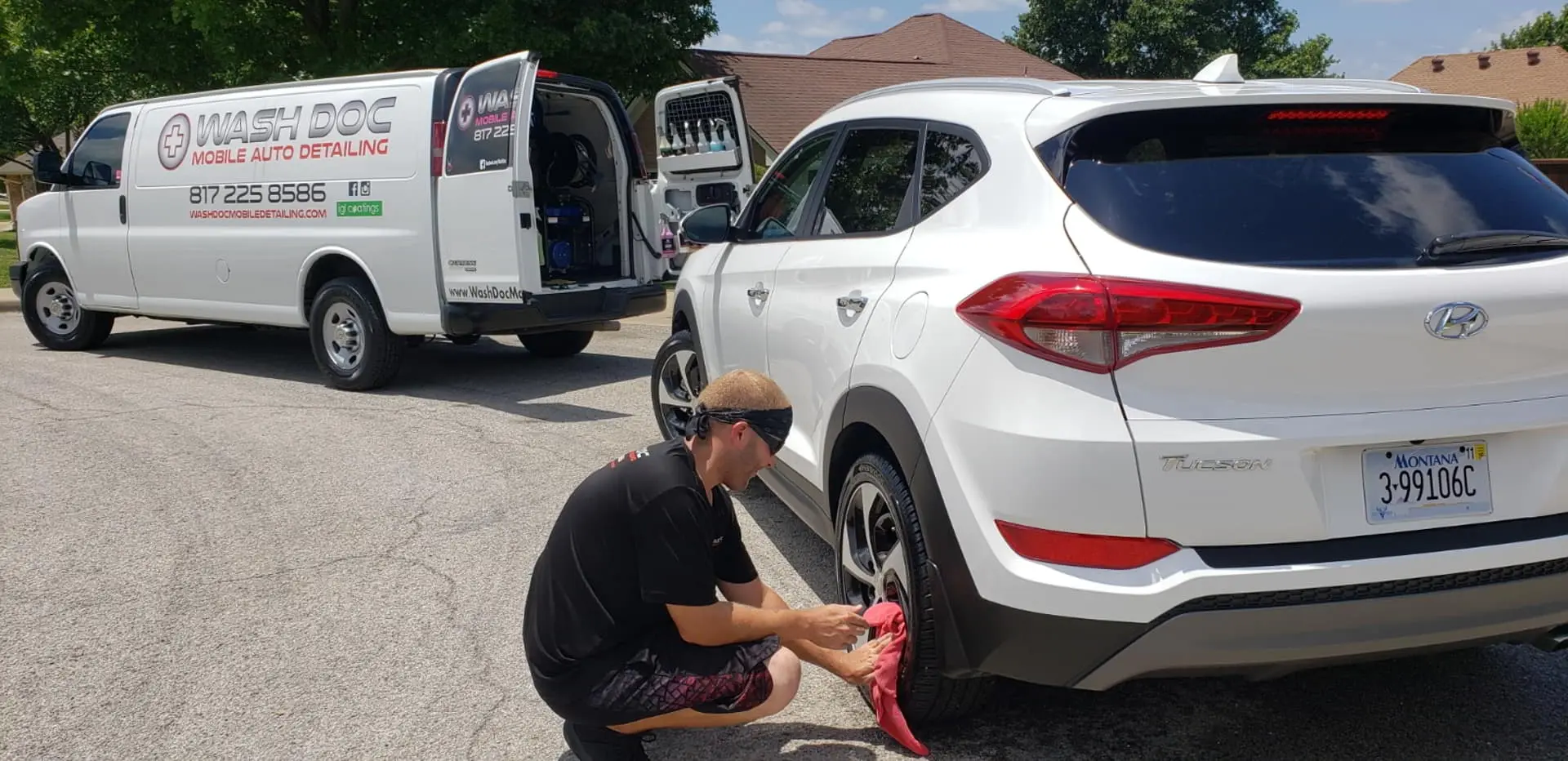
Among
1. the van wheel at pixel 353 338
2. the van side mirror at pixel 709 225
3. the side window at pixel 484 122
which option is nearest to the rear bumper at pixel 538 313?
the van wheel at pixel 353 338

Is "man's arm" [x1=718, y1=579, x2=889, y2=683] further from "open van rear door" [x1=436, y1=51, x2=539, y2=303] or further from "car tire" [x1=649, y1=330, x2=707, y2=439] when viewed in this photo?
"open van rear door" [x1=436, y1=51, x2=539, y2=303]

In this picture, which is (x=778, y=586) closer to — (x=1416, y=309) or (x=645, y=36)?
(x=1416, y=309)

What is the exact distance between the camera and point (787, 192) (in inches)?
181

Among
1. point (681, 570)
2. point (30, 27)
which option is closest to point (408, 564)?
point (681, 570)

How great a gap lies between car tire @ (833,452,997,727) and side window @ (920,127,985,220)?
741mm

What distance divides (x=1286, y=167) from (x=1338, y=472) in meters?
0.74

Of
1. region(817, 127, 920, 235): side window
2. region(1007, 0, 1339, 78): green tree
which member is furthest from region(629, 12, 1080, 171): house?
region(817, 127, 920, 235): side window

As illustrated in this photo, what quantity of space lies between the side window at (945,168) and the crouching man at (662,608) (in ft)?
2.63

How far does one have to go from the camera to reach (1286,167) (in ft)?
8.87

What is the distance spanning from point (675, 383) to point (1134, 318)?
363 centimetres

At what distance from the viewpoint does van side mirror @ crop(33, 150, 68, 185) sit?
30.7 feet

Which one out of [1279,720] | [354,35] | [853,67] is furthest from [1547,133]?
[1279,720]

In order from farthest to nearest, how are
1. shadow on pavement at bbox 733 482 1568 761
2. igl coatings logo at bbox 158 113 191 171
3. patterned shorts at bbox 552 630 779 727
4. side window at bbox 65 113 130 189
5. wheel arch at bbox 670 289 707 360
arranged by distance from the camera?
side window at bbox 65 113 130 189
igl coatings logo at bbox 158 113 191 171
wheel arch at bbox 670 289 707 360
shadow on pavement at bbox 733 482 1568 761
patterned shorts at bbox 552 630 779 727

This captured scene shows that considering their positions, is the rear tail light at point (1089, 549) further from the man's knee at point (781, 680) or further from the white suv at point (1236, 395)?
the man's knee at point (781, 680)
